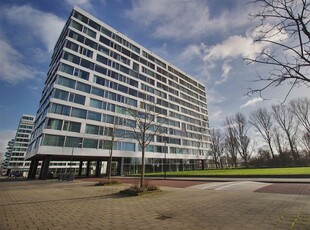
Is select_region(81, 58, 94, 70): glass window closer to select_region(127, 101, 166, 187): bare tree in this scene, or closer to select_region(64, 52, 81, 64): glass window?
select_region(64, 52, 81, 64): glass window

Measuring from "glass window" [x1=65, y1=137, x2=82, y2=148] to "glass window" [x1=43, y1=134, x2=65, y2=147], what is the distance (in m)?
0.91

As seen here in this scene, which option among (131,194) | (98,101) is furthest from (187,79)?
(131,194)

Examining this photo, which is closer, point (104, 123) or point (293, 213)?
point (293, 213)

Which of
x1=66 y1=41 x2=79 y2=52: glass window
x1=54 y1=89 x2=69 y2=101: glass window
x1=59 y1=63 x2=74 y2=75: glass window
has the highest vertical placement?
x1=66 y1=41 x2=79 y2=52: glass window

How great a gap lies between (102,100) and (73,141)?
11103mm

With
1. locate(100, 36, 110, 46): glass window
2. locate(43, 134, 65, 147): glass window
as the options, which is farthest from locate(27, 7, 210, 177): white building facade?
locate(100, 36, 110, 46): glass window

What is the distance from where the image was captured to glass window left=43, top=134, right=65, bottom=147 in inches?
1264

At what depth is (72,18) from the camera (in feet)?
130

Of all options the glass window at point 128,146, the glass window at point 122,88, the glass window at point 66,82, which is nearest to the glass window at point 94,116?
the glass window at point 66,82

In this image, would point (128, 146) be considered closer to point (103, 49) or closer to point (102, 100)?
point (102, 100)

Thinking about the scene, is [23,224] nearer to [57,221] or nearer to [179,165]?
[57,221]

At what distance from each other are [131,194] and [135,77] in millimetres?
42374

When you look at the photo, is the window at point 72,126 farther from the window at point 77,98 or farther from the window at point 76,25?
the window at point 76,25

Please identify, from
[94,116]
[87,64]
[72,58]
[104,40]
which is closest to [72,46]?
[72,58]
